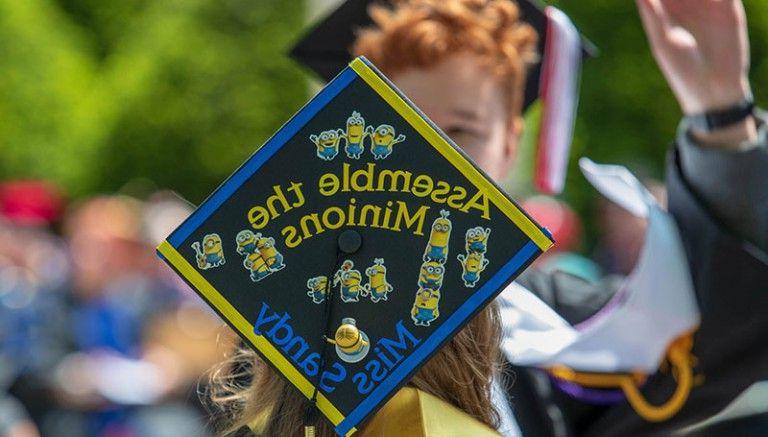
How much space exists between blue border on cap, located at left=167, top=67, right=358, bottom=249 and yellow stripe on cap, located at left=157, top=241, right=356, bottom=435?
0.02 m

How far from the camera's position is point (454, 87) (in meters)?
3.29

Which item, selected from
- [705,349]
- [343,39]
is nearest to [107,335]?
[343,39]

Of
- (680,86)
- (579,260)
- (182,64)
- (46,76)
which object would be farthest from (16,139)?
(680,86)

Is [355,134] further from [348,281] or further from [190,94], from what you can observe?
[190,94]

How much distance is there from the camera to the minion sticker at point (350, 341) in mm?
2275

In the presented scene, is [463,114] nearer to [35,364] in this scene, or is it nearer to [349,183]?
[349,183]

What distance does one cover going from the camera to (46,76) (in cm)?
1311

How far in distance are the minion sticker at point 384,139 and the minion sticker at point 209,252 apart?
28 centimetres

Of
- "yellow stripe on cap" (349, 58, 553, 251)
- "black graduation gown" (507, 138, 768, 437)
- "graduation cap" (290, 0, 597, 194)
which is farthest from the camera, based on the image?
"graduation cap" (290, 0, 597, 194)

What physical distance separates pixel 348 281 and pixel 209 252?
22cm

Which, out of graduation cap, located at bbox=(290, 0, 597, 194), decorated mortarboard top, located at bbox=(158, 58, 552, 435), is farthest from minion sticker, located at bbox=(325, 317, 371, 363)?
graduation cap, located at bbox=(290, 0, 597, 194)

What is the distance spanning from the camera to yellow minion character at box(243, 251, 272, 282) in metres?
2.32

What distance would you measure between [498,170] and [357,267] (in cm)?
Result: 112

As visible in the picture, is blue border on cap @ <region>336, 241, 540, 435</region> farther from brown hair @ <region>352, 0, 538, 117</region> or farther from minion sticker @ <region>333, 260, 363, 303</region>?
brown hair @ <region>352, 0, 538, 117</region>
